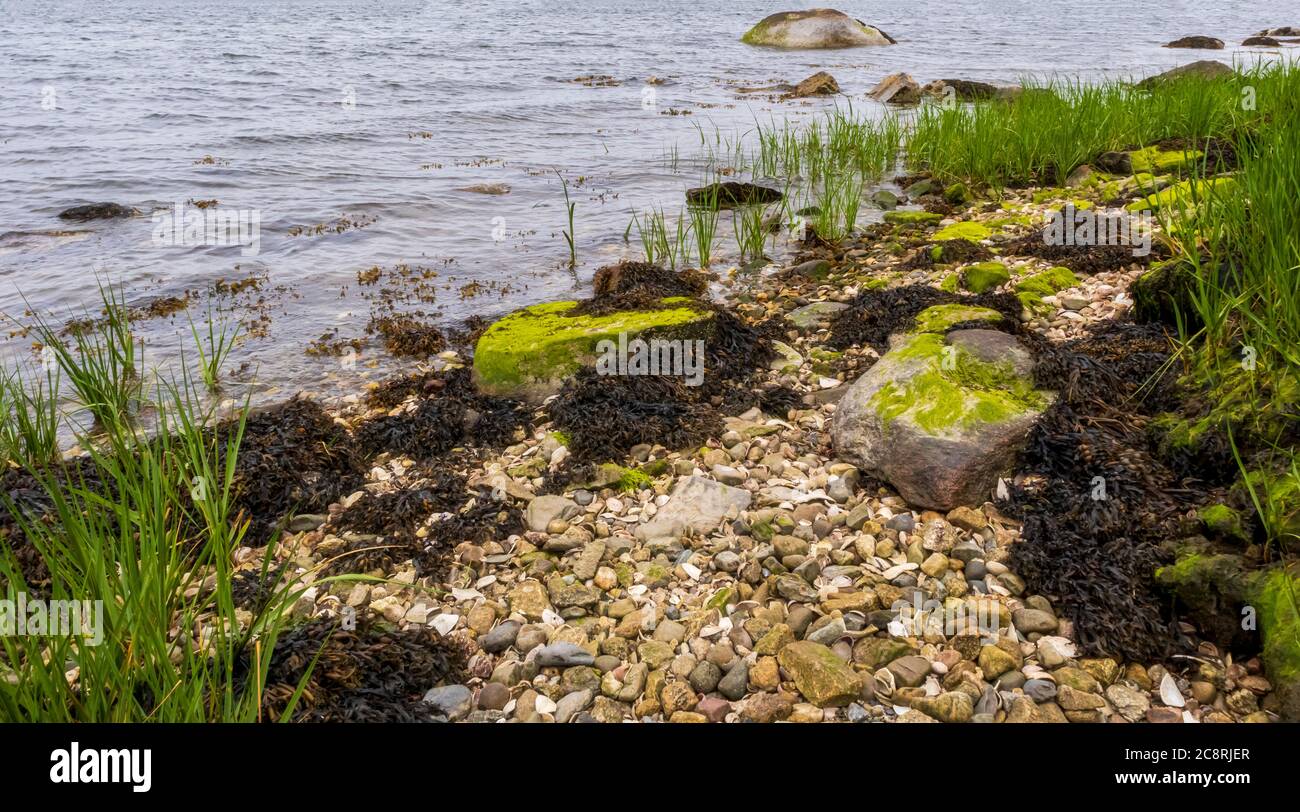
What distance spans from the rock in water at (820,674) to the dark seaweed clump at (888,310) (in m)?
4.36

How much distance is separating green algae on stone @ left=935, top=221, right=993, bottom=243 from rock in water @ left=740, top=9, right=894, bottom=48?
31.0 meters

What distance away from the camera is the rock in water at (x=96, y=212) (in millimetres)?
14273

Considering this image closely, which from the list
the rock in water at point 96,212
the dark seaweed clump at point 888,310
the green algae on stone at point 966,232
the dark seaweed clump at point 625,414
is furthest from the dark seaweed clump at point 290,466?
the rock in water at point 96,212

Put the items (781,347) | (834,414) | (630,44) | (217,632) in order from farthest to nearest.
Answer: (630,44), (781,347), (834,414), (217,632)

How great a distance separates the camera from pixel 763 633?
4.44 m

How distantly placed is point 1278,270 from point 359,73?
101 ft

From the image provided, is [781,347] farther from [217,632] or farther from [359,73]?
[359,73]

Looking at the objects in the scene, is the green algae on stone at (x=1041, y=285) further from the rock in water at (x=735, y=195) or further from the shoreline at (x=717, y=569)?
the rock in water at (x=735, y=195)

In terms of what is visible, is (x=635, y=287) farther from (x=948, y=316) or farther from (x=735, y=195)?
(x=735, y=195)

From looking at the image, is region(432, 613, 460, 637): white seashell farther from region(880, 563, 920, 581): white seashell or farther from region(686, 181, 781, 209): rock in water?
region(686, 181, 781, 209): rock in water

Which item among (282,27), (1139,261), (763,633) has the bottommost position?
(763,633)

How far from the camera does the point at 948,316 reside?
7504 mm

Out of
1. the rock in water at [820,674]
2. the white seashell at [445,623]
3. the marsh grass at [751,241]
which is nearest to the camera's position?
the rock in water at [820,674]
